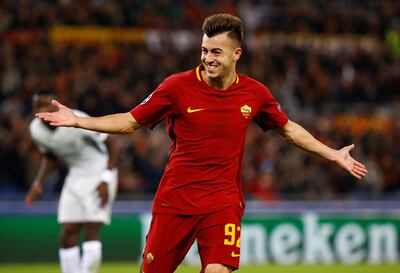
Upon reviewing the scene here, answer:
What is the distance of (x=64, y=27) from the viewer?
776 inches

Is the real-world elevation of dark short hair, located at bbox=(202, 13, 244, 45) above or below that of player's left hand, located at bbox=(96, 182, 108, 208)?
above

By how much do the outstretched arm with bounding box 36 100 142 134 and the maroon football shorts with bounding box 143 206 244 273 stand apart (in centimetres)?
71

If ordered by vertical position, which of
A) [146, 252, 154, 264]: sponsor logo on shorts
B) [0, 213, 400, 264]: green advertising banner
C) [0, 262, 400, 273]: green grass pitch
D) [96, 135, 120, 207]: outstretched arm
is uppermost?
[96, 135, 120, 207]: outstretched arm

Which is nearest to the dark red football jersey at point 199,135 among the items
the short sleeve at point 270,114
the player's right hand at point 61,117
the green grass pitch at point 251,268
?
the short sleeve at point 270,114

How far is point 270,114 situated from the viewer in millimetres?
7031

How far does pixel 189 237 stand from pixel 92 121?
43.5 inches

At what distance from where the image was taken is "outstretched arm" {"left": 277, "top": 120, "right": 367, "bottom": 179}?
7.00 meters

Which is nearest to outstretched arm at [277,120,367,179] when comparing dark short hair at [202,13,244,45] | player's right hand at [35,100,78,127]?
dark short hair at [202,13,244,45]

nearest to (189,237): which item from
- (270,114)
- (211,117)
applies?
(211,117)

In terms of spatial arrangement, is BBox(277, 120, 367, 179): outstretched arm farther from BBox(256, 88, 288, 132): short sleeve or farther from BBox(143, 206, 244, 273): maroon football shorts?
BBox(143, 206, 244, 273): maroon football shorts

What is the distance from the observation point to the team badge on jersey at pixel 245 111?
6.81m

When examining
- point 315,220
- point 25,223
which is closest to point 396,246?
point 315,220

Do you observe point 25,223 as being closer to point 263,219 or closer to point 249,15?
point 263,219

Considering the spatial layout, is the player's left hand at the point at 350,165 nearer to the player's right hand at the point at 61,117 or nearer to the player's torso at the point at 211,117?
the player's torso at the point at 211,117
